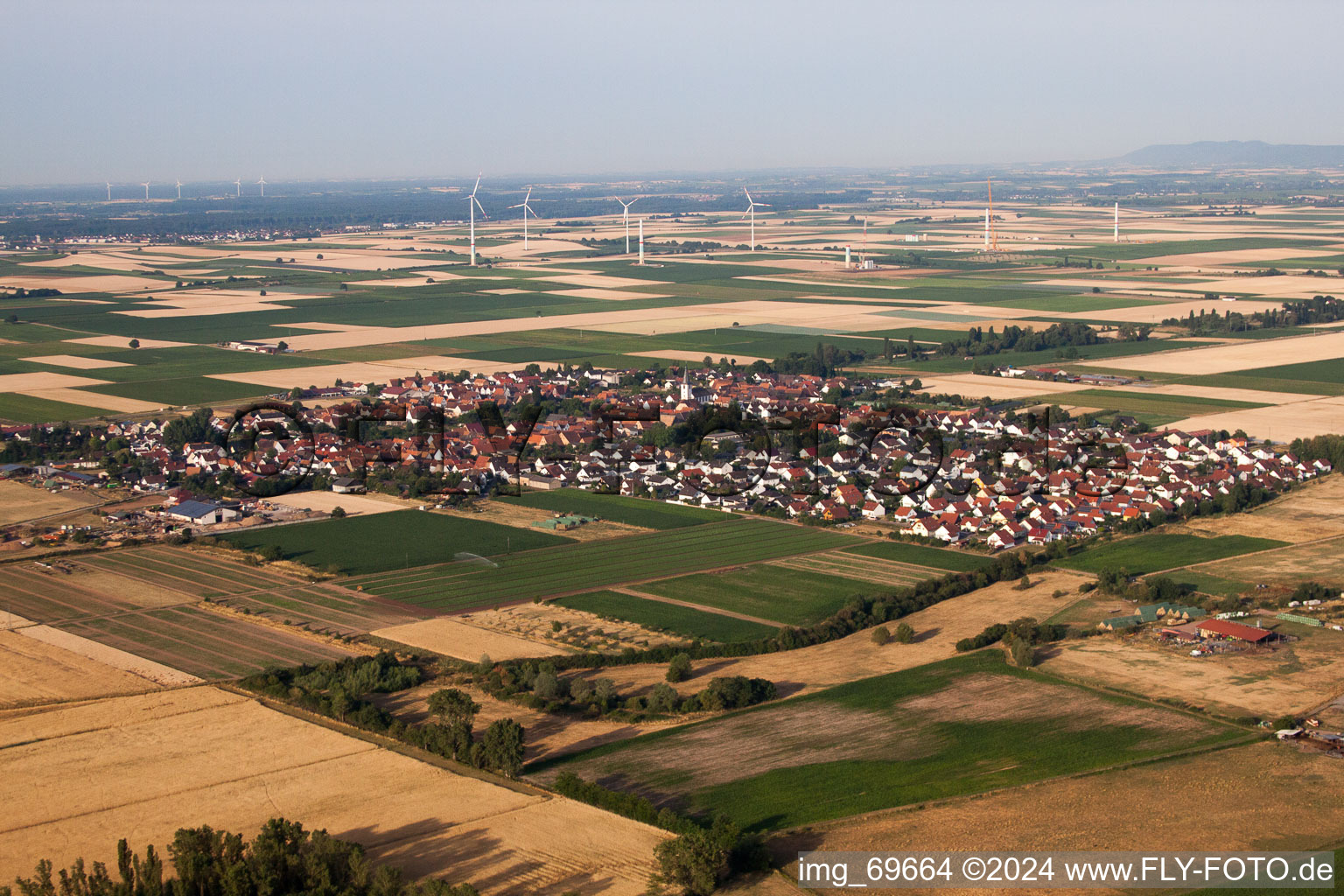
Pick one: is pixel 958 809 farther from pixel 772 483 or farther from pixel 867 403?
pixel 867 403

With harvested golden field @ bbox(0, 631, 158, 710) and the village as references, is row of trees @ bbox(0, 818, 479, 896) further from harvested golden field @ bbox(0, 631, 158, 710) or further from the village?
the village

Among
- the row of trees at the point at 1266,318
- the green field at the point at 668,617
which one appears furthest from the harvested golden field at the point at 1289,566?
the row of trees at the point at 1266,318

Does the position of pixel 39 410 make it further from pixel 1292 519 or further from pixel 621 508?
pixel 1292 519

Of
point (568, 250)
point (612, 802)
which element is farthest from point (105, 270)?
point (612, 802)

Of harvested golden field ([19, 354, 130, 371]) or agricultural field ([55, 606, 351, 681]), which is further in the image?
harvested golden field ([19, 354, 130, 371])

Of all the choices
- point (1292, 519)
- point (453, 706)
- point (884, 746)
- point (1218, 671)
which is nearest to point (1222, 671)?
point (1218, 671)

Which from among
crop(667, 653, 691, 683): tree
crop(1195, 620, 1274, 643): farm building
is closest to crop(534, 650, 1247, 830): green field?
crop(667, 653, 691, 683): tree
